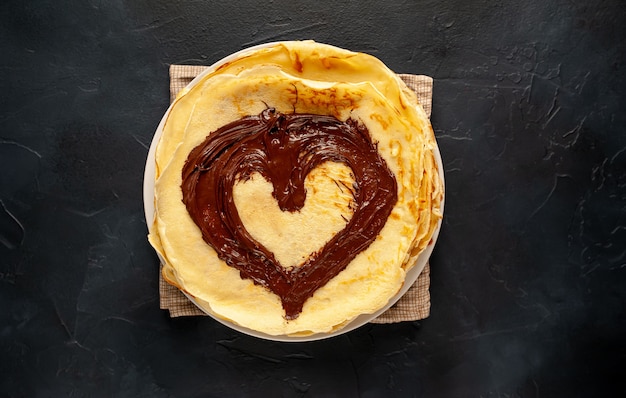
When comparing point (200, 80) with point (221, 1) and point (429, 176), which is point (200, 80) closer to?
point (221, 1)

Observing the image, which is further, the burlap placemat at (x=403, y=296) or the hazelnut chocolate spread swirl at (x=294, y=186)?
the burlap placemat at (x=403, y=296)

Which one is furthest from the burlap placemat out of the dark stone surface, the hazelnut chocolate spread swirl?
the hazelnut chocolate spread swirl

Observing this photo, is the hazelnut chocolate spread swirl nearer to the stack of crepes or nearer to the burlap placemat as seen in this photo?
the stack of crepes

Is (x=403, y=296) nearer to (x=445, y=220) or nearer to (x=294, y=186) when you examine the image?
(x=445, y=220)

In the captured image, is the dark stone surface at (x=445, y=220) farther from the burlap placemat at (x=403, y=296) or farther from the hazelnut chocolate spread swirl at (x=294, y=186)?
the hazelnut chocolate spread swirl at (x=294, y=186)

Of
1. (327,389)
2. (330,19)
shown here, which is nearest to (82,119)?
(330,19)

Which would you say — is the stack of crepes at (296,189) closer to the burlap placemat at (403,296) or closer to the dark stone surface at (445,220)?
the burlap placemat at (403,296)

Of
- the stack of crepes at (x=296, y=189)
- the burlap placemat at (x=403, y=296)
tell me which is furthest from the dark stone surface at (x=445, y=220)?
the stack of crepes at (x=296, y=189)
